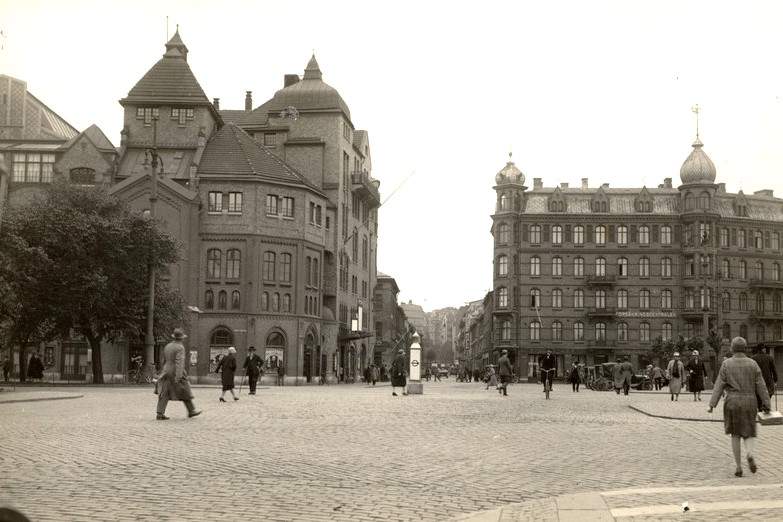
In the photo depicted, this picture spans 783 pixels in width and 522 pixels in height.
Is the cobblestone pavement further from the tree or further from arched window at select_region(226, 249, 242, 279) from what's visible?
arched window at select_region(226, 249, 242, 279)

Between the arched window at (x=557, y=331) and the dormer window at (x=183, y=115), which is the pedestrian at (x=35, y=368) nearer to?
the dormer window at (x=183, y=115)

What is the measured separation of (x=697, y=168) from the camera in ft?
308

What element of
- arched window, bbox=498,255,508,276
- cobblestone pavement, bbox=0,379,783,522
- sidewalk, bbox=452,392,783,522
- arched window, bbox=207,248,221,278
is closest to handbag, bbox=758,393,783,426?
cobblestone pavement, bbox=0,379,783,522

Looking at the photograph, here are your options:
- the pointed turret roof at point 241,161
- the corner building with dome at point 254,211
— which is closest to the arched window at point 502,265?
the corner building with dome at point 254,211

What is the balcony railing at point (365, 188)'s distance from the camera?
81125mm

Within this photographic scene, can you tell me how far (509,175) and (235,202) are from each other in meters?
38.5

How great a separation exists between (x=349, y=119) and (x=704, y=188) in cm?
3607

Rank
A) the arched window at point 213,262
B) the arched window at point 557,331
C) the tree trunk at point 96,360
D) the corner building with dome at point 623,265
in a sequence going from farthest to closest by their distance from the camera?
the arched window at point 557,331
the corner building with dome at point 623,265
the arched window at point 213,262
the tree trunk at point 96,360

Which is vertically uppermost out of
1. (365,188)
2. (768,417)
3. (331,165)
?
(331,165)

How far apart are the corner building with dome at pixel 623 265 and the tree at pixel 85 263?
165 feet

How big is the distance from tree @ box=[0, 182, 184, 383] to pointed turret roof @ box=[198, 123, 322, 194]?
17.2 m

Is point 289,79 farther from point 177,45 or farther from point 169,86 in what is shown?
point 169,86

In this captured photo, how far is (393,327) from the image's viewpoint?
127 meters

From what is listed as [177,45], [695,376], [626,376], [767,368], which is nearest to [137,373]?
[626,376]
